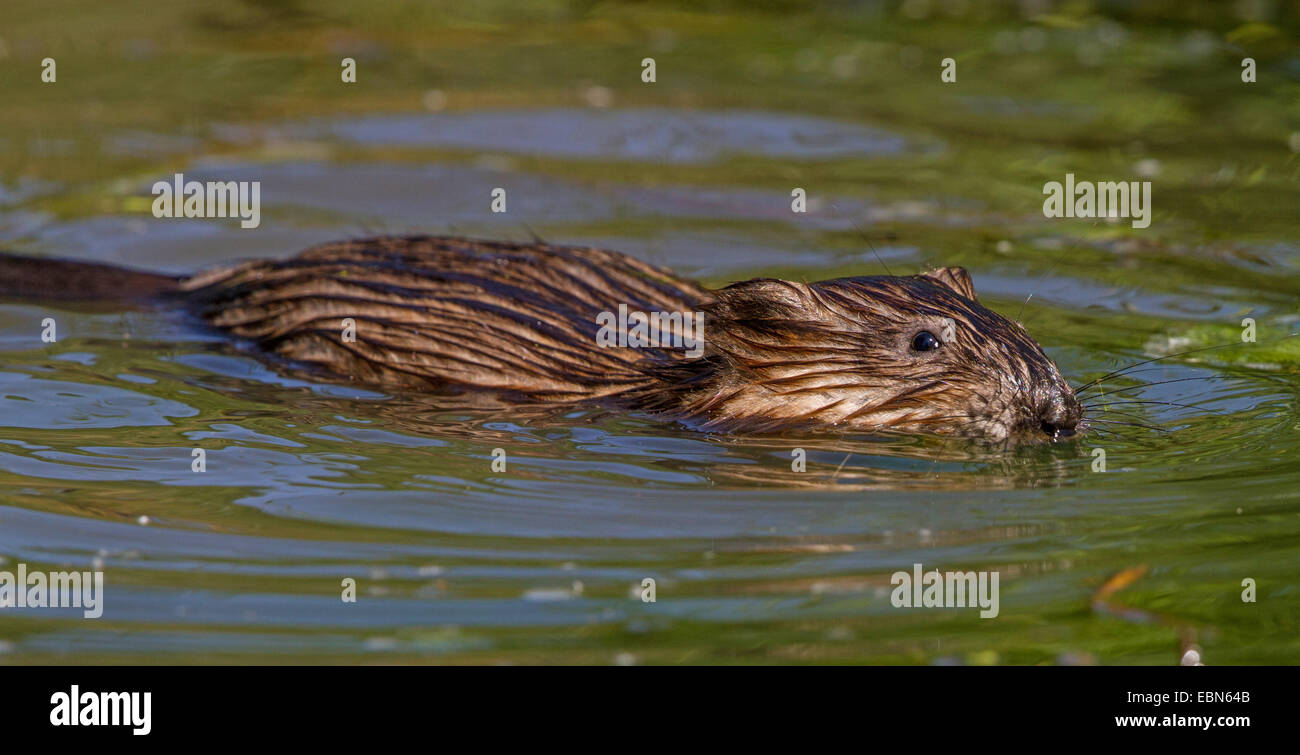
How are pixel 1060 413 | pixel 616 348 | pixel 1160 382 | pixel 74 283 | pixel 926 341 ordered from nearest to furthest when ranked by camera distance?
pixel 1060 413 → pixel 926 341 → pixel 616 348 → pixel 1160 382 → pixel 74 283

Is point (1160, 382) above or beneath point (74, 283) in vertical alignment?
beneath

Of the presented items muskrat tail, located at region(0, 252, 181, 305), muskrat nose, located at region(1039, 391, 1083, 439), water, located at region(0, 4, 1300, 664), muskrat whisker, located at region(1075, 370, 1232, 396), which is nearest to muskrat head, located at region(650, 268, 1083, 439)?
muskrat nose, located at region(1039, 391, 1083, 439)

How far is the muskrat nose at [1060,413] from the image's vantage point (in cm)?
614

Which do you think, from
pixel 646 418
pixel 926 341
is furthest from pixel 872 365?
pixel 646 418

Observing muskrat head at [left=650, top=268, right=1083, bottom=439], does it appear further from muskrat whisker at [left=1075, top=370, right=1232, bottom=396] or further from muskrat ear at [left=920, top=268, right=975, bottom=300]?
muskrat whisker at [left=1075, top=370, right=1232, bottom=396]

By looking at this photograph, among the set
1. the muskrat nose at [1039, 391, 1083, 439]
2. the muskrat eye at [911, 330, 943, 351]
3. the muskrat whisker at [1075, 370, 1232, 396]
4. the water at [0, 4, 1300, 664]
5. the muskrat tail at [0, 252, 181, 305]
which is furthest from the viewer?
the muskrat tail at [0, 252, 181, 305]

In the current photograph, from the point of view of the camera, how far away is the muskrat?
6301 millimetres

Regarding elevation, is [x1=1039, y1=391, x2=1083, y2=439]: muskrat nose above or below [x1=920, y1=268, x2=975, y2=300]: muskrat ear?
below

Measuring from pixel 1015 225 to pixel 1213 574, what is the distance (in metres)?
5.37

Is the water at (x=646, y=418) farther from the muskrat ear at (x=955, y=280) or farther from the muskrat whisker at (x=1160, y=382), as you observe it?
the muskrat ear at (x=955, y=280)

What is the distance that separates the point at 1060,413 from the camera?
20.2ft

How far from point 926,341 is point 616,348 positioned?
1.40 m

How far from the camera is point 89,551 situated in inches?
211

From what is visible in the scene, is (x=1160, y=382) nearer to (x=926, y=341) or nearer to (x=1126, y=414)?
(x=1126, y=414)
